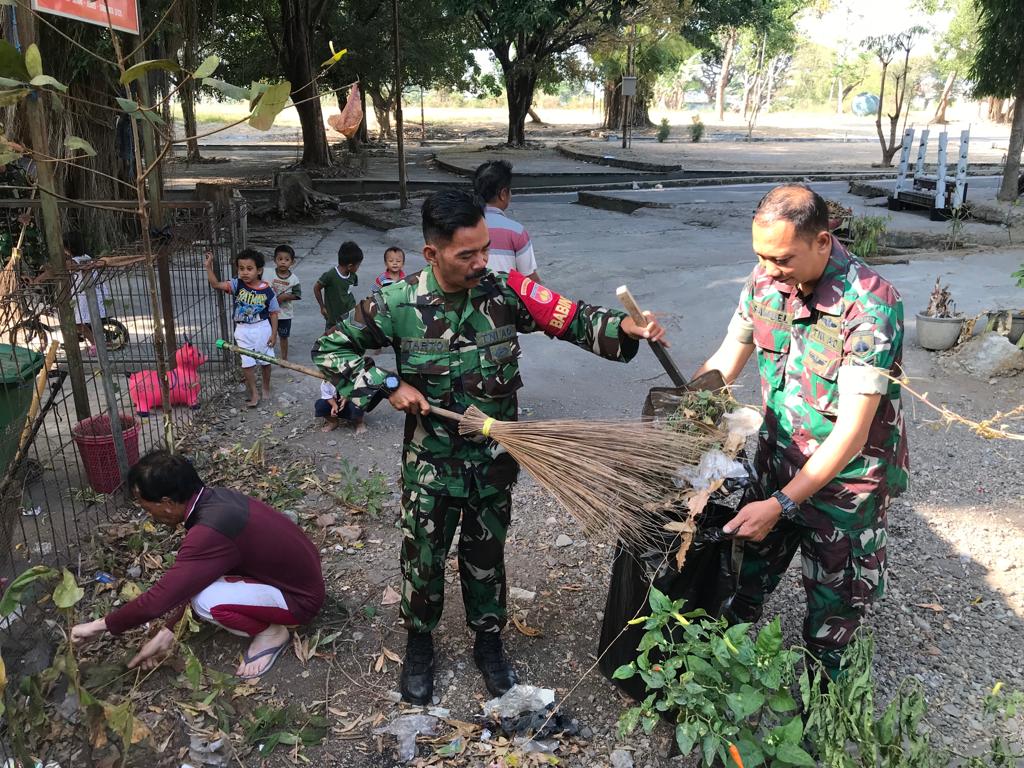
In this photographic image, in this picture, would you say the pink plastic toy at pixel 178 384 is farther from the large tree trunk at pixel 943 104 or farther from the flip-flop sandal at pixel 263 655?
the large tree trunk at pixel 943 104

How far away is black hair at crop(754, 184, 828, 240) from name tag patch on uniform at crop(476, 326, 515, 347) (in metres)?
0.87

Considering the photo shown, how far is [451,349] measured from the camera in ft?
8.64

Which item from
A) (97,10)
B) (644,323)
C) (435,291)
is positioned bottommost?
(644,323)

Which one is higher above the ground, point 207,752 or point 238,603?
point 238,603

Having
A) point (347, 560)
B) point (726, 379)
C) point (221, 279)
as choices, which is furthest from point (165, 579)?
point (221, 279)

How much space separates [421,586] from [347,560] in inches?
42.2

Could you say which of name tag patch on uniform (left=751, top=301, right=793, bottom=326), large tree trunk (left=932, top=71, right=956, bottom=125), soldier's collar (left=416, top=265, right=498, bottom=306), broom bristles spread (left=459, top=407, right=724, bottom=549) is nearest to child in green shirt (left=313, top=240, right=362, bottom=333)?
soldier's collar (left=416, top=265, right=498, bottom=306)

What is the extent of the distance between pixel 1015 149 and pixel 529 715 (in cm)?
1362

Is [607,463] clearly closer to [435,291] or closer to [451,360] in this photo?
[451,360]

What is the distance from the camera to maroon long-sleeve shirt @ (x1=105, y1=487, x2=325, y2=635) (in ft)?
8.69

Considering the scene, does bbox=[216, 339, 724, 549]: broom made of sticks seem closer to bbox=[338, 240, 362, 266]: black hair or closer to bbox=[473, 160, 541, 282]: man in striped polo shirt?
bbox=[473, 160, 541, 282]: man in striped polo shirt

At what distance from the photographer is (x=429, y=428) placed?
2.70m

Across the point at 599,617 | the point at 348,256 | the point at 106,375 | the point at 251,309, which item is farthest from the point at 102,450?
the point at 599,617

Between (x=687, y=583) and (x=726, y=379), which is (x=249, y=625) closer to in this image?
(x=687, y=583)
